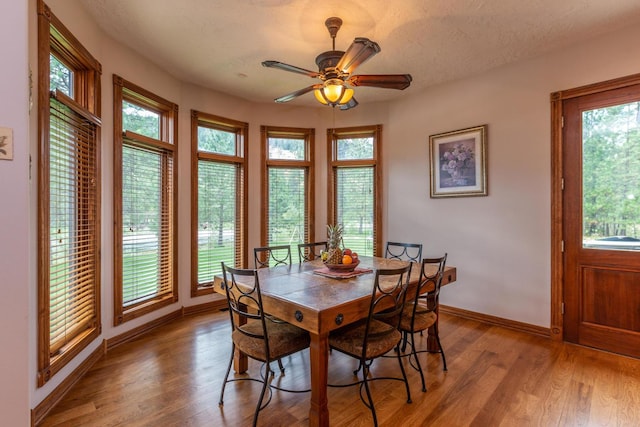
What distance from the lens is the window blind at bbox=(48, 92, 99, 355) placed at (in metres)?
2.18

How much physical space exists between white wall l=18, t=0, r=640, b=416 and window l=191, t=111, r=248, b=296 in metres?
0.11

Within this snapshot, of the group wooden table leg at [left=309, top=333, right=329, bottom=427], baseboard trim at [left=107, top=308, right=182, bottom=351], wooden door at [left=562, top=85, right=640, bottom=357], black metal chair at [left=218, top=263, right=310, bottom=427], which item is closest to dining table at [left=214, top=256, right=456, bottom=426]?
wooden table leg at [left=309, top=333, right=329, bottom=427]

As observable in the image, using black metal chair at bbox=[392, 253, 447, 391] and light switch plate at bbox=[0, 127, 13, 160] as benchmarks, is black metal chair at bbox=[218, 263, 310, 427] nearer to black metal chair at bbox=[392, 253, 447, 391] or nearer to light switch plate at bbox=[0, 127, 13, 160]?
black metal chair at bbox=[392, 253, 447, 391]

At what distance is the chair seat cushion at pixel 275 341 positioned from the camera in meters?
1.92

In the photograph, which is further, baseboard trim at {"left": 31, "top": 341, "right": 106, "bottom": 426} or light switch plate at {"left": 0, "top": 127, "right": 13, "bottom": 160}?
baseboard trim at {"left": 31, "top": 341, "right": 106, "bottom": 426}

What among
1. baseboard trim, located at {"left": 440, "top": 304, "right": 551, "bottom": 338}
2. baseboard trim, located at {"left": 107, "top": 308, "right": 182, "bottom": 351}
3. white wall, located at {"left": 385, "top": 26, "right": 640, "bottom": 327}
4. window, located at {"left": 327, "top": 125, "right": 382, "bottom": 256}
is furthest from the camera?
window, located at {"left": 327, "top": 125, "right": 382, "bottom": 256}

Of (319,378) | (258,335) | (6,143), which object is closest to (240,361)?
(258,335)

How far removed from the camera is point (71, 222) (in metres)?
2.41

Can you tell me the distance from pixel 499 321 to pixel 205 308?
360 cm

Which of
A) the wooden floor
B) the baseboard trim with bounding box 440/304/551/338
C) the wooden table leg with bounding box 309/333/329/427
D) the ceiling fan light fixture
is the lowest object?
the wooden floor

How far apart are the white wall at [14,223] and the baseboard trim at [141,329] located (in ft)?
5.71

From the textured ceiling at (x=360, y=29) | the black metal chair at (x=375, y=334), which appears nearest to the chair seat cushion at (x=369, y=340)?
the black metal chair at (x=375, y=334)

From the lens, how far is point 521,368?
2547 mm

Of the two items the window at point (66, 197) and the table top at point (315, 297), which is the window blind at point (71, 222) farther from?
the table top at point (315, 297)
